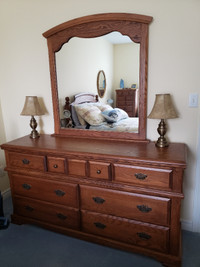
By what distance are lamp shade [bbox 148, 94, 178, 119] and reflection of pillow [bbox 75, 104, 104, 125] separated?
572 millimetres

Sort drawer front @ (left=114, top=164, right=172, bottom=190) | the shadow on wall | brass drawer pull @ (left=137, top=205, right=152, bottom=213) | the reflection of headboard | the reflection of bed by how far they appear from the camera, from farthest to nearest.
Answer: the shadow on wall → the reflection of headboard → the reflection of bed → brass drawer pull @ (left=137, top=205, right=152, bottom=213) → drawer front @ (left=114, top=164, right=172, bottom=190)

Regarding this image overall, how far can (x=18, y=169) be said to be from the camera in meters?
2.00

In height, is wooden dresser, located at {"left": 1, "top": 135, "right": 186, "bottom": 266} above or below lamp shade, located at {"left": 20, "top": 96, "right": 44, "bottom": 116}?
below

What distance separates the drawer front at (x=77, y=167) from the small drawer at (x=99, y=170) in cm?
6

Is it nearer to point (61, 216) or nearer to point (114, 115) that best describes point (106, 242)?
point (61, 216)

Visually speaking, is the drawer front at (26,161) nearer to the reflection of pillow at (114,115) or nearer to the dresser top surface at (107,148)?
the dresser top surface at (107,148)

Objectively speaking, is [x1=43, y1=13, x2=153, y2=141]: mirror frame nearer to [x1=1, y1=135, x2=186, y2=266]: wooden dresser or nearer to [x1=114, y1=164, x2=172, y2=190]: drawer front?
[x1=1, y1=135, x2=186, y2=266]: wooden dresser

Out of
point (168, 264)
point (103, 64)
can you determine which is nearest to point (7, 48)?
point (103, 64)

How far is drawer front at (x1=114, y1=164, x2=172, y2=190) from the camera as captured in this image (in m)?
1.47


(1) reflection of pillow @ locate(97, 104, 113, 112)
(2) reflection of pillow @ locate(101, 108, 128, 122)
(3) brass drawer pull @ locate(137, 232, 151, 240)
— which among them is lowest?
(3) brass drawer pull @ locate(137, 232, 151, 240)

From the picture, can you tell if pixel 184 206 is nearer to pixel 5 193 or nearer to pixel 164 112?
pixel 164 112

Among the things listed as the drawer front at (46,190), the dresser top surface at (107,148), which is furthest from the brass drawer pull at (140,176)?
the drawer front at (46,190)

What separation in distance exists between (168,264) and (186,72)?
5.08 ft

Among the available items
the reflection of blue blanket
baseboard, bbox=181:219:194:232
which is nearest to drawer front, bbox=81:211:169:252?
baseboard, bbox=181:219:194:232
